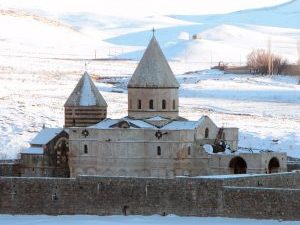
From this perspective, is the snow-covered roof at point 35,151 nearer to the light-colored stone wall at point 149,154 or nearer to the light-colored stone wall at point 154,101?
the light-colored stone wall at point 149,154

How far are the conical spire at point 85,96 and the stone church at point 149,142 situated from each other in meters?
0.03

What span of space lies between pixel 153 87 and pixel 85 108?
2634 mm

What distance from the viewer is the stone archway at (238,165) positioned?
45.8 meters

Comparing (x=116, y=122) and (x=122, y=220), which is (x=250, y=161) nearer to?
(x=116, y=122)

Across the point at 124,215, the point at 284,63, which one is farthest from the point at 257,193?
the point at 284,63

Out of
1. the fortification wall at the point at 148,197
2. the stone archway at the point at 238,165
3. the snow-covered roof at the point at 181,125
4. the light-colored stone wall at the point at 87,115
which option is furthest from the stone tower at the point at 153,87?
the fortification wall at the point at 148,197

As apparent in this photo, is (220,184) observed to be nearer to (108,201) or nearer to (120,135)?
(108,201)

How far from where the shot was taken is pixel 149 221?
39125mm

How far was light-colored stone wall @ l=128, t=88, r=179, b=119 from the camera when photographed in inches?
1858

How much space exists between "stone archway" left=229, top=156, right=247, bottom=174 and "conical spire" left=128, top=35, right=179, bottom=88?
341 centimetres

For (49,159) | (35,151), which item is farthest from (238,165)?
(35,151)

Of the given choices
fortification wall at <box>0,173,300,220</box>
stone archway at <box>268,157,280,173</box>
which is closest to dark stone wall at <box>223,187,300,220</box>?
fortification wall at <box>0,173,300,220</box>

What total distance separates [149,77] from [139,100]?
0.83m

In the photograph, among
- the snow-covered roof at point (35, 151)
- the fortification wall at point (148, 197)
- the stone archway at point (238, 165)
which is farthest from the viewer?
the snow-covered roof at point (35, 151)
